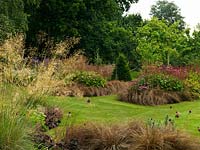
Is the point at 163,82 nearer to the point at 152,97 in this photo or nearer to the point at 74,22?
the point at 152,97

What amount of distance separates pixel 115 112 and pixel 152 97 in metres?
2.52

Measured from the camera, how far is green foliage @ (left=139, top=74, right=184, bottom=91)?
13953 mm

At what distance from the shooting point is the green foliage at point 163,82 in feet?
45.8

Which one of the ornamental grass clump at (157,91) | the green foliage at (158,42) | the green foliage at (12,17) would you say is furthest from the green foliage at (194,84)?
the green foliage at (158,42)

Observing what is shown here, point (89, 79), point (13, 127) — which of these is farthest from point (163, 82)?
point (13, 127)

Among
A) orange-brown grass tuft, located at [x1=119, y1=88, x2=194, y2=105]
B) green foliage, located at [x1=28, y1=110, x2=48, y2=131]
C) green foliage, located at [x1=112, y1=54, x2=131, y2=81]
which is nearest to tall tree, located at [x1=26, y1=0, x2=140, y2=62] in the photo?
green foliage, located at [x1=112, y1=54, x2=131, y2=81]

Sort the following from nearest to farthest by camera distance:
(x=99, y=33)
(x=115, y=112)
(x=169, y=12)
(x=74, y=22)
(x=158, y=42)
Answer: (x=115, y=112) < (x=74, y=22) < (x=158, y=42) < (x=99, y=33) < (x=169, y=12)

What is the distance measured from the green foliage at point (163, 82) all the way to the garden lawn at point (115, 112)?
995 millimetres

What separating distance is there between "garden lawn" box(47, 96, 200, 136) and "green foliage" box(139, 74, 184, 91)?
3.27 feet

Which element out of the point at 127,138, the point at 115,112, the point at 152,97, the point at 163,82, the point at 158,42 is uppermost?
the point at 158,42

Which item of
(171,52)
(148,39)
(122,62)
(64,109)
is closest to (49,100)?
(64,109)

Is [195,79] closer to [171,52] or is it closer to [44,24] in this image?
[171,52]

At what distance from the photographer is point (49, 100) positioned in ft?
34.2

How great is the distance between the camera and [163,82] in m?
14.1
